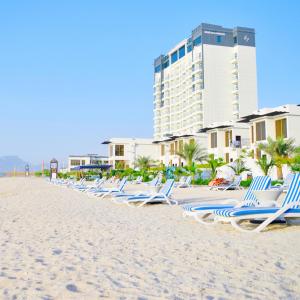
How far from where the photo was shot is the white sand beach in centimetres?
332

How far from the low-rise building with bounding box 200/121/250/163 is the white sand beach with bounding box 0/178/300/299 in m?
31.1

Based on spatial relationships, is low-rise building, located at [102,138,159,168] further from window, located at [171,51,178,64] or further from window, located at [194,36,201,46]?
window, located at [171,51,178,64]

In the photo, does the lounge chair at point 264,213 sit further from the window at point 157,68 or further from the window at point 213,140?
the window at point 157,68

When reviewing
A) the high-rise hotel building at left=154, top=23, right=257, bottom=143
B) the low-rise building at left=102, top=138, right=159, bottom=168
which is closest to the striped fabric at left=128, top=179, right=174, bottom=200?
the low-rise building at left=102, top=138, right=159, bottom=168

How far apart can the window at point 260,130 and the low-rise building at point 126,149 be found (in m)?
27.0

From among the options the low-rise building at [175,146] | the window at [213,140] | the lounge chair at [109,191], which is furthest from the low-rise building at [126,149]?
the lounge chair at [109,191]

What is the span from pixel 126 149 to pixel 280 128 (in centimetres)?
3097

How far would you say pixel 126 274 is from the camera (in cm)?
384

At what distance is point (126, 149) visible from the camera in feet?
192

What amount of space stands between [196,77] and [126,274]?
2476 inches

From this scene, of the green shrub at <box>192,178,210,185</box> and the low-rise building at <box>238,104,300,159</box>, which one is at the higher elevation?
the low-rise building at <box>238,104,300,159</box>

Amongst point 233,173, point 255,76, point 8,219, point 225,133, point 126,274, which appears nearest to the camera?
point 126,274

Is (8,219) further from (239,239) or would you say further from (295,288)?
(295,288)

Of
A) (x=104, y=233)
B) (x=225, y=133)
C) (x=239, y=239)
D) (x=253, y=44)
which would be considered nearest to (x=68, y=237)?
(x=104, y=233)
